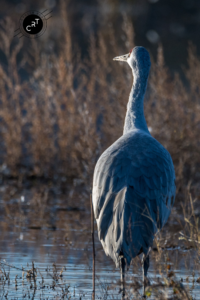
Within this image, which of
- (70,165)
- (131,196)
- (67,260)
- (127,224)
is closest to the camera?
(127,224)

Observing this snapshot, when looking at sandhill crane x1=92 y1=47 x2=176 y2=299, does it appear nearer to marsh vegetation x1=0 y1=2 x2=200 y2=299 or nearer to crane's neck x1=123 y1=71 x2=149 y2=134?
marsh vegetation x1=0 y1=2 x2=200 y2=299

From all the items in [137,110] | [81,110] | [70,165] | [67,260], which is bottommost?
[67,260]

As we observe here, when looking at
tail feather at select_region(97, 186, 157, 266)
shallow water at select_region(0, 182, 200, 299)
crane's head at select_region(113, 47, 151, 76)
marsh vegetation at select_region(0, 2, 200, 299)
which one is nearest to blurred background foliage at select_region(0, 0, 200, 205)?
marsh vegetation at select_region(0, 2, 200, 299)

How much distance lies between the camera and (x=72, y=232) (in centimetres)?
670

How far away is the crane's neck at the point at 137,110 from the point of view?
5.71 metres

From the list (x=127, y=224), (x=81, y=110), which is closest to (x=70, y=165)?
(x=81, y=110)

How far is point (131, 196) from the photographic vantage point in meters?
4.29

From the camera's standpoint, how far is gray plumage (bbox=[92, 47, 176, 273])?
4.22m

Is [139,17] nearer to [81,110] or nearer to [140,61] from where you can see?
[81,110]

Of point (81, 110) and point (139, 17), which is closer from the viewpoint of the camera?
point (81, 110)

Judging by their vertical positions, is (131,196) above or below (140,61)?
below

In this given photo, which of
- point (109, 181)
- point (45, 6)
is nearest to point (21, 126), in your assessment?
point (109, 181)

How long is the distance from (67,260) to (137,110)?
170 cm

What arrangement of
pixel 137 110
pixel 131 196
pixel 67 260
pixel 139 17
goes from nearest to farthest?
pixel 131 196
pixel 67 260
pixel 137 110
pixel 139 17
